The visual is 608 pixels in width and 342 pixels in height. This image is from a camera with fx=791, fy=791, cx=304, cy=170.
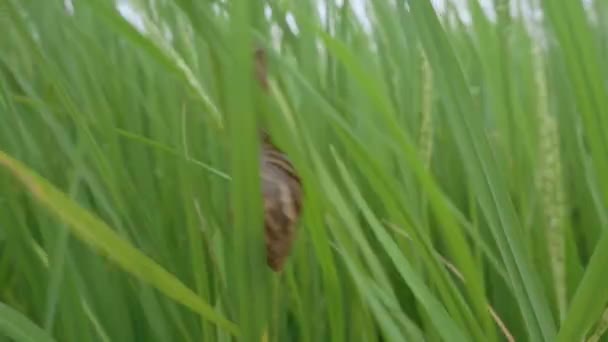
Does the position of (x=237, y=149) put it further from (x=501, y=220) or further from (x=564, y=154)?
(x=564, y=154)

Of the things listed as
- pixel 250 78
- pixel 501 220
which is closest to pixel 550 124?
pixel 501 220

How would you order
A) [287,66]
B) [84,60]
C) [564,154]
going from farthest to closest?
1. [564,154]
2. [84,60]
3. [287,66]

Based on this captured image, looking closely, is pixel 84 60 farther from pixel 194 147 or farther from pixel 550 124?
Result: pixel 550 124

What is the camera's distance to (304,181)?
249 millimetres

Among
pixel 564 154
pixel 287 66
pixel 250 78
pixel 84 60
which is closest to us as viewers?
pixel 250 78

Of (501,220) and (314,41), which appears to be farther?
(314,41)

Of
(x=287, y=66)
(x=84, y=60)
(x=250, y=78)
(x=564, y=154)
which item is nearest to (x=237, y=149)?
(x=250, y=78)

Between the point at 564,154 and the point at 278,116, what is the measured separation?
46 centimetres

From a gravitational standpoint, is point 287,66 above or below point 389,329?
above

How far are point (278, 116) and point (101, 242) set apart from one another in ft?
0.22

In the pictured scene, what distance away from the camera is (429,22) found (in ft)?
0.84

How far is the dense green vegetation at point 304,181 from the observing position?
230 mm

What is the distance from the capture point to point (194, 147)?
1.76ft

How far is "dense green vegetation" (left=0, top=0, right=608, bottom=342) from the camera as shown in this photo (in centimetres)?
23
